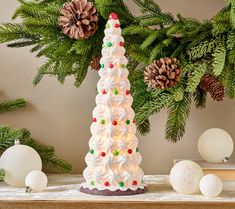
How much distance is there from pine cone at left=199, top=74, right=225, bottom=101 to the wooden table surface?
0.24 m

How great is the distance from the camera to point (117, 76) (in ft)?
3.97

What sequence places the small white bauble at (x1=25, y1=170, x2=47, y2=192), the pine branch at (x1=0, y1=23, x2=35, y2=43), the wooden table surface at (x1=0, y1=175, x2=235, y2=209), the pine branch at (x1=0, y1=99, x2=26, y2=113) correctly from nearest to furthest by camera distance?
the wooden table surface at (x1=0, y1=175, x2=235, y2=209)
the small white bauble at (x1=25, y1=170, x2=47, y2=192)
the pine branch at (x1=0, y1=23, x2=35, y2=43)
the pine branch at (x1=0, y1=99, x2=26, y2=113)

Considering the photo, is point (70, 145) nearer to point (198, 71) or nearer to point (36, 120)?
point (36, 120)

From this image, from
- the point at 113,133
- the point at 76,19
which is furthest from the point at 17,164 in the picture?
the point at 76,19

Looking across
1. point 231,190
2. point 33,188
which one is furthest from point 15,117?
point 231,190

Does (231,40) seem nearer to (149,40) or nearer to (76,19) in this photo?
(149,40)

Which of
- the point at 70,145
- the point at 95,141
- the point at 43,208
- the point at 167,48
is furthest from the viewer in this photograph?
the point at 70,145

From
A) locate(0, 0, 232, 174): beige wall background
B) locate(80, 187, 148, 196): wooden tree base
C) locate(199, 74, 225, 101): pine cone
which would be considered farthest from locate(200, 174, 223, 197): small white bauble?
locate(0, 0, 232, 174): beige wall background

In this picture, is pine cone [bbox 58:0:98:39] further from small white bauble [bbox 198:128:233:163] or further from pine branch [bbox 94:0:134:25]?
small white bauble [bbox 198:128:233:163]

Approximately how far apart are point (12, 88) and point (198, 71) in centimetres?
56

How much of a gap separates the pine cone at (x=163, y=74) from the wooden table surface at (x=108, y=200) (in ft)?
0.76

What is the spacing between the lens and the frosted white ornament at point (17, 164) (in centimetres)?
127

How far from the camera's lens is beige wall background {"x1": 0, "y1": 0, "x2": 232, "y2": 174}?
4.96ft

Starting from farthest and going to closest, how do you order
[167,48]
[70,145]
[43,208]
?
[70,145], [167,48], [43,208]
